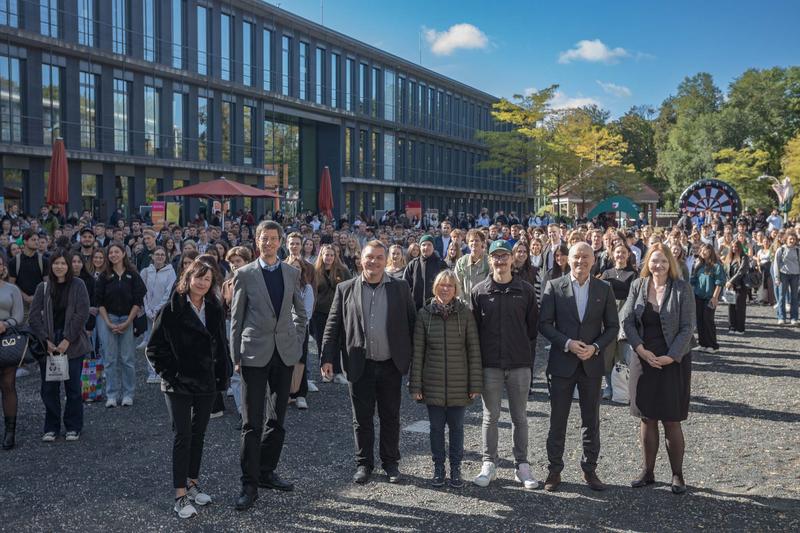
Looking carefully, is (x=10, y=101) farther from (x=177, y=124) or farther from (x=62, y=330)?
(x=62, y=330)

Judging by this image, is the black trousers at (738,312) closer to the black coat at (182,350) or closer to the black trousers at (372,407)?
the black trousers at (372,407)

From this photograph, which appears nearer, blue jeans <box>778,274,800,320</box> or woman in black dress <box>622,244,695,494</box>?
woman in black dress <box>622,244,695,494</box>

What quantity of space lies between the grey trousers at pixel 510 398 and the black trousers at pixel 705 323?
7483mm

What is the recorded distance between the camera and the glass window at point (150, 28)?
33781mm

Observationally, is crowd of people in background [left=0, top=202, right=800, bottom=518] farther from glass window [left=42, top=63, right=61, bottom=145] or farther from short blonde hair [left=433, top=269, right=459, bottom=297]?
glass window [left=42, top=63, right=61, bottom=145]

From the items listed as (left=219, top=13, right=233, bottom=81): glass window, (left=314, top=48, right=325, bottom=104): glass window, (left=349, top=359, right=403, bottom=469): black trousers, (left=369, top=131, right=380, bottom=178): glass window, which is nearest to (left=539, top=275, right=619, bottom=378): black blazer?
(left=349, top=359, right=403, bottom=469): black trousers

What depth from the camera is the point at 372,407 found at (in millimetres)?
6465

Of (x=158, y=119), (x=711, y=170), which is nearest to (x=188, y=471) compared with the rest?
(x=158, y=119)

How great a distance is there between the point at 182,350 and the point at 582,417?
3.23 metres

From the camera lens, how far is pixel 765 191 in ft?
190

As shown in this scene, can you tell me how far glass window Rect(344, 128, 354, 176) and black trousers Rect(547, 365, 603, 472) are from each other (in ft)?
141

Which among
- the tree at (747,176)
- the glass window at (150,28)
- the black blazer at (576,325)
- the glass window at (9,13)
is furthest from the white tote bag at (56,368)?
the tree at (747,176)

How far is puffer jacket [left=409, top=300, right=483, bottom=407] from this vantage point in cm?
618

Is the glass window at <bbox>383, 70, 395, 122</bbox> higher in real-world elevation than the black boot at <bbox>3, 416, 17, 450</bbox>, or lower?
higher
